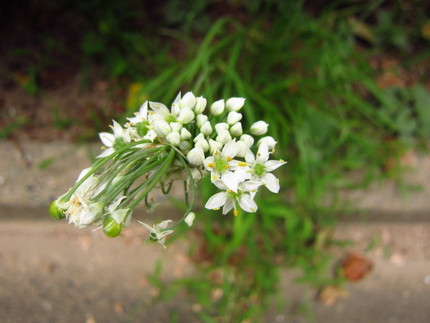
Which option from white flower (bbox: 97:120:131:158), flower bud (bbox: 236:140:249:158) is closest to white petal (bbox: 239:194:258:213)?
flower bud (bbox: 236:140:249:158)

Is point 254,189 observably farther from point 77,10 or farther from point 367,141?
point 77,10

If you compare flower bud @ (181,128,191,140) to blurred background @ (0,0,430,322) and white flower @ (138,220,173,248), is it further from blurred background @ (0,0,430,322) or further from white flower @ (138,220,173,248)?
blurred background @ (0,0,430,322)

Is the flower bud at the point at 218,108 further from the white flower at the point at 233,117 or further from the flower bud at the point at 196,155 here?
the flower bud at the point at 196,155

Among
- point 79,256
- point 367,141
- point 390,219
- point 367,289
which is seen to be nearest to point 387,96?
point 367,141

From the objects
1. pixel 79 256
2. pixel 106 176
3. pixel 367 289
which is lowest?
pixel 106 176

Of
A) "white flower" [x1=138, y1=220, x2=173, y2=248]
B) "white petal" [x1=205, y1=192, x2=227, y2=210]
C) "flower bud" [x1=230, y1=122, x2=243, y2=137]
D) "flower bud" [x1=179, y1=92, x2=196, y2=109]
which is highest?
"flower bud" [x1=179, y1=92, x2=196, y2=109]

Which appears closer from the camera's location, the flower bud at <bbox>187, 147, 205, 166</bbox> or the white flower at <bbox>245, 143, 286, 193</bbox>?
the flower bud at <bbox>187, 147, 205, 166</bbox>

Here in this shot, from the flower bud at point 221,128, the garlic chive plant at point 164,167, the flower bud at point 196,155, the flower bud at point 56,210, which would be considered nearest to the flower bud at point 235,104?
the garlic chive plant at point 164,167
